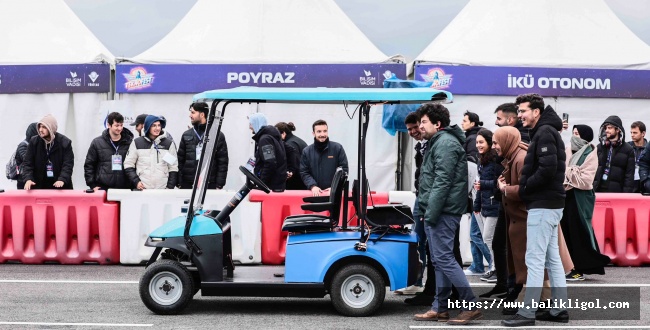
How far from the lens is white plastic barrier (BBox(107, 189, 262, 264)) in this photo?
475 inches

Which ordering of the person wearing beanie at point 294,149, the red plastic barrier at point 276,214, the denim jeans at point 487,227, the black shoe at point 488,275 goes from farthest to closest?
the person wearing beanie at point 294,149
the red plastic barrier at point 276,214
the black shoe at point 488,275
the denim jeans at point 487,227

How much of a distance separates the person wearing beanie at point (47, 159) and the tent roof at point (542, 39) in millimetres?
5765

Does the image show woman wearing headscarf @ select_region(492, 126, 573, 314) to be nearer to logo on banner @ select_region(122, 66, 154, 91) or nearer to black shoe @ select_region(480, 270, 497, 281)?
black shoe @ select_region(480, 270, 497, 281)

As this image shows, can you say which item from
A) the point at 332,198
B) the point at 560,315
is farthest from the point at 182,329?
the point at 560,315

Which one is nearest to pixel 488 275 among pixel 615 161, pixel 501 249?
pixel 501 249

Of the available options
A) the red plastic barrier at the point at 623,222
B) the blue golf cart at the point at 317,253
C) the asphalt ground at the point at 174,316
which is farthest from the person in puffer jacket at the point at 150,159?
the red plastic barrier at the point at 623,222

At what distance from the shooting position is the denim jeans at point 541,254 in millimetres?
8094

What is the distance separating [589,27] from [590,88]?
155 cm

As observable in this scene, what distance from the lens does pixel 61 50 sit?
17.4 meters

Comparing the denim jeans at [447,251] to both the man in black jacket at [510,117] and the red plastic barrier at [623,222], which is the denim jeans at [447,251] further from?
the red plastic barrier at [623,222]

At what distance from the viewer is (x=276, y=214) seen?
39.7ft

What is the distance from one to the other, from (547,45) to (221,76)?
520cm

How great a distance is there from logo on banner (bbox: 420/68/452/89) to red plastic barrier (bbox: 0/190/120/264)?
562cm

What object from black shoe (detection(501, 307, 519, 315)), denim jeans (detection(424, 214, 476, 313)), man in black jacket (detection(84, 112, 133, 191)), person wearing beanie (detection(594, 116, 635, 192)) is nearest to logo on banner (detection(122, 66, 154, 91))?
man in black jacket (detection(84, 112, 133, 191))
